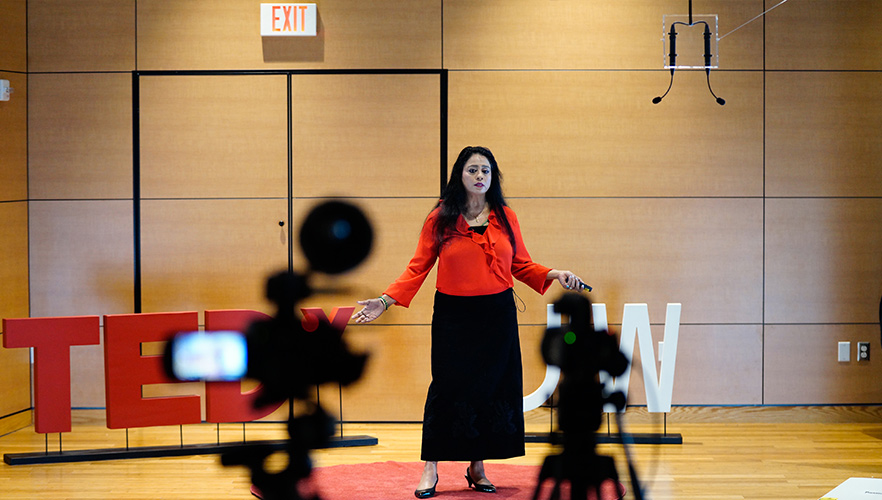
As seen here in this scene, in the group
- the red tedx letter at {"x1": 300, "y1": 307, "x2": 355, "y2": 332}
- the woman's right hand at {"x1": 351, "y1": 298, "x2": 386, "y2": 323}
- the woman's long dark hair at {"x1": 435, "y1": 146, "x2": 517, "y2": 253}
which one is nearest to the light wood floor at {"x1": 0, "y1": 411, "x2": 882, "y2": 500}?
the red tedx letter at {"x1": 300, "y1": 307, "x2": 355, "y2": 332}

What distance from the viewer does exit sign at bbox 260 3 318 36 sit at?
5.11 m

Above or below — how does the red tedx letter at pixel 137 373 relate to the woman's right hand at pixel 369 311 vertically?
below

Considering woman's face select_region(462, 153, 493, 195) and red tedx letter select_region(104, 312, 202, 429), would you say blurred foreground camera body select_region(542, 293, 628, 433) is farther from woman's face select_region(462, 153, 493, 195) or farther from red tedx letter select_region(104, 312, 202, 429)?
red tedx letter select_region(104, 312, 202, 429)

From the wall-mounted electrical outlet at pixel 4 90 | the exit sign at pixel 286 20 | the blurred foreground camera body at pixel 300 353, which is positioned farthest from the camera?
the exit sign at pixel 286 20

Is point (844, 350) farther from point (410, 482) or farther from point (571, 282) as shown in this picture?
point (410, 482)

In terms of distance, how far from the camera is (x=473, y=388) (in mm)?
3637

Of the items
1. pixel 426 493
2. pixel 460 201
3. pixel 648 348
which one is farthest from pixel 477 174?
pixel 648 348

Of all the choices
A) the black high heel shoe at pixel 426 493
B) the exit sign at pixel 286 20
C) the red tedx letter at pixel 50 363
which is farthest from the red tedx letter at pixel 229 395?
the exit sign at pixel 286 20

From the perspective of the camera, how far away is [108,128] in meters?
5.20

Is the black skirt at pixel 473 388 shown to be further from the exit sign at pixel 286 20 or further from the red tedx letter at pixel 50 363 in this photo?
the exit sign at pixel 286 20

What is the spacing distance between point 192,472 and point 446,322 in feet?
5.20

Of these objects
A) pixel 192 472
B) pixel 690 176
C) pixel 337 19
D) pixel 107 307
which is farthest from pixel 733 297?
pixel 107 307

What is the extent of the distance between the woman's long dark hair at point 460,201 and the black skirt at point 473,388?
0.93ft

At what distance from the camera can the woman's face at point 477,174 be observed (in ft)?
11.9
